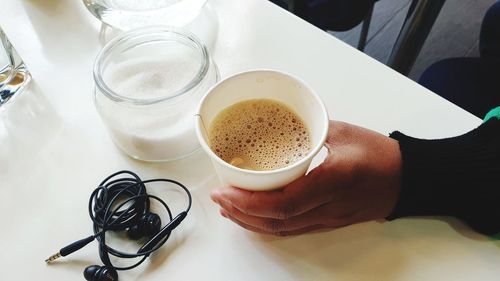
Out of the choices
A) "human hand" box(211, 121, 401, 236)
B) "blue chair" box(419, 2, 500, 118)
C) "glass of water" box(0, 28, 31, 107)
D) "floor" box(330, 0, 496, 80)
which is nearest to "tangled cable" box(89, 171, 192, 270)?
"human hand" box(211, 121, 401, 236)

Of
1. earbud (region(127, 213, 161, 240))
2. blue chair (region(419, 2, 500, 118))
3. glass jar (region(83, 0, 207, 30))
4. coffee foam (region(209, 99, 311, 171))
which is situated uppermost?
glass jar (region(83, 0, 207, 30))

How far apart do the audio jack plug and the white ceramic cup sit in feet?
0.63

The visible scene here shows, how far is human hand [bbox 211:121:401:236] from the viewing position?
50cm

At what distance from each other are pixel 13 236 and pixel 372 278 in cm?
47

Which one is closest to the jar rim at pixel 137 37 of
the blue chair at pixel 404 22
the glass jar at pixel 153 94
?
the glass jar at pixel 153 94

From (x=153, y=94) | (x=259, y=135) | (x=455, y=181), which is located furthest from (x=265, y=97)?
(x=455, y=181)

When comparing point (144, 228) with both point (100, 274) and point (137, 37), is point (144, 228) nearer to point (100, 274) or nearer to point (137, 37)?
point (100, 274)

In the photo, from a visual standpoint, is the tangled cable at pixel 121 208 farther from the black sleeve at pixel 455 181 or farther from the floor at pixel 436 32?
the floor at pixel 436 32

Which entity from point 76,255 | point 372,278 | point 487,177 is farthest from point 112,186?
point 487,177

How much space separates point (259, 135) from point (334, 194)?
4.6 inches

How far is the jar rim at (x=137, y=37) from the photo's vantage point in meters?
0.59

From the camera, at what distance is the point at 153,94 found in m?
0.61

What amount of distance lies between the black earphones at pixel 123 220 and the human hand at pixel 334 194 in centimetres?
9

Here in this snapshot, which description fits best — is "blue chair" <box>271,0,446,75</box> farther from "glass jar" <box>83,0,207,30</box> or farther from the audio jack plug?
the audio jack plug
